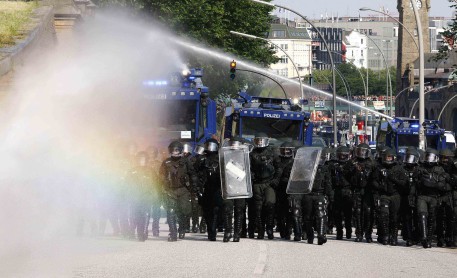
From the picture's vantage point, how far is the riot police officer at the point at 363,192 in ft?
84.6

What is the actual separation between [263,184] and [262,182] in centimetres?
5

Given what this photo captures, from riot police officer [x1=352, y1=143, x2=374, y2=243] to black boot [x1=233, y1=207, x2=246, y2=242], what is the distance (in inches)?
102

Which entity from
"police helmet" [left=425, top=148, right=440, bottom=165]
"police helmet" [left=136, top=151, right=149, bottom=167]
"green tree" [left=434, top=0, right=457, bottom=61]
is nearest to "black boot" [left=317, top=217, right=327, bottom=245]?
"police helmet" [left=425, top=148, right=440, bottom=165]

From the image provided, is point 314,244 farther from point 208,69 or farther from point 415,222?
point 208,69

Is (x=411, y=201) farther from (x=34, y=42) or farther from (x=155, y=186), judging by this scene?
(x=34, y=42)

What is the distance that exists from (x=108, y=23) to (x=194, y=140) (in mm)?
15923

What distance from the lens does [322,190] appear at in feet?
81.9

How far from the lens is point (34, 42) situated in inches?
1069

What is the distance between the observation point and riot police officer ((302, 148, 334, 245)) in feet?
79.3

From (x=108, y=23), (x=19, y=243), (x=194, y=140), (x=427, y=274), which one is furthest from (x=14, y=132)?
(x=108, y=23)

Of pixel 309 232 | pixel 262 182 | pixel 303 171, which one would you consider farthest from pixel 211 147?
pixel 309 232

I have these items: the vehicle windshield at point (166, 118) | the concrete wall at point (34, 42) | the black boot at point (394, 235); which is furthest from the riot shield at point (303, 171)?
the vehicle windshield at point (166, 118)

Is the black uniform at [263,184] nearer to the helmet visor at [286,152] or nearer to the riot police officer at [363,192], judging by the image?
the helmet visor at [286,152]

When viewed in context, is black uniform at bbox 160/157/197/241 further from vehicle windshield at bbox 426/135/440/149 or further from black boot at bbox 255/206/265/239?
vehicle windshield at bbox 426/135/440/149
